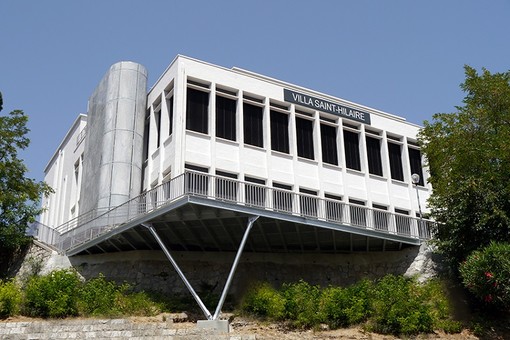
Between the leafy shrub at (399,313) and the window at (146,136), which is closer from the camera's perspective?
the leafy shrub at (399,313)

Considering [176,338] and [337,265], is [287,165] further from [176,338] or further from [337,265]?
[176,338]

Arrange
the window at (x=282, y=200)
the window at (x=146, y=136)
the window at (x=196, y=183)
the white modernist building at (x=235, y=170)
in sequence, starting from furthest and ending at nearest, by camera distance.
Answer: the window at (x=146, y=136) < the window at (x=282, y=200) < the white modernist building at (x=235, y=170) < the window at (x=196, y=183)

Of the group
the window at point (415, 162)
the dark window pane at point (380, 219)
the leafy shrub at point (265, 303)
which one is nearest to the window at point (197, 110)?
the leafy shrub at point (265, 303)

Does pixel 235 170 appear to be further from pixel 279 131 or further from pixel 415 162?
pixel 415 162

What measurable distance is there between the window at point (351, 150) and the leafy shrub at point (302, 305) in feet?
29.5

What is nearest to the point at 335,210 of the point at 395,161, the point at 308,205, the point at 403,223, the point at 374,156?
the point at 308,205

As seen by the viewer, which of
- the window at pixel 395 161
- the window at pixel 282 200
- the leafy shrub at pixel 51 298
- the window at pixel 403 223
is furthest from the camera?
the window at pixel 395 161

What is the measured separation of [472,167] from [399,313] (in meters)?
6.54

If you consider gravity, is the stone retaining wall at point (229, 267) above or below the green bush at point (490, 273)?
above

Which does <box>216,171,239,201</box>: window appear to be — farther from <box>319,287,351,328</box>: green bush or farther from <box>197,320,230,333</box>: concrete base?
<box>319,287,351,328</box>: green bush

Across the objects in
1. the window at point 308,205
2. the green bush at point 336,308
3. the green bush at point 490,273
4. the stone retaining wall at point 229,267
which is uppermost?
the window at point 308,205

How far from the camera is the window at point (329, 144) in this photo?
27922mm

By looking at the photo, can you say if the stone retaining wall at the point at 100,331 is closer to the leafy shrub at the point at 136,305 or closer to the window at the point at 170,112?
the leafy shrub at the point at 136,305

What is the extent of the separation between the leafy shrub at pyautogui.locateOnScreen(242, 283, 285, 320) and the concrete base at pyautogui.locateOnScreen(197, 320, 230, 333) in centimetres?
175
